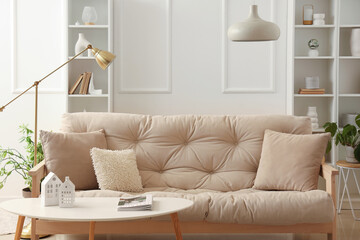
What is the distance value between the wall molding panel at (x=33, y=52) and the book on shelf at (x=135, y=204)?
222 cm

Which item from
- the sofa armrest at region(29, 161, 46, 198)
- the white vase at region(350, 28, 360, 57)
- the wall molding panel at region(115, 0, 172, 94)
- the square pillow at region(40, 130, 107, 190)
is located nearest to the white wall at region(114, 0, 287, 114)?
the wall molding panel at region(115, 0, 172, 94)

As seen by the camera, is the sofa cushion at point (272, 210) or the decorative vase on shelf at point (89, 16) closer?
the sofa cushion at point (272, 210)

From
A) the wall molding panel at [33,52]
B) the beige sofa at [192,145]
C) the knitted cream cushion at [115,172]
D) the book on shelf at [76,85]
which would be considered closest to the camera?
the knitted cream cushion at [115,172]

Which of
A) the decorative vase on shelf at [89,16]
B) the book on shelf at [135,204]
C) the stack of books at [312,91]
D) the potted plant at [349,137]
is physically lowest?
the book on shelf at [135,204]

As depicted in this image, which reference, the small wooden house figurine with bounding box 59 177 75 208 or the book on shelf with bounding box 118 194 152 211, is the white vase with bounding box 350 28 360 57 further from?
the small wooden house figurine with bounding box 59 177 75 208

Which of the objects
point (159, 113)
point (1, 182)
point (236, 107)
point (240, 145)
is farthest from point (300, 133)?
point (1, 182)

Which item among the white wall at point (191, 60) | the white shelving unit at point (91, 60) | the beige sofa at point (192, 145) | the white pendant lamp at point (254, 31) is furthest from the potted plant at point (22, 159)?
the white pendant lamp at point (254, 31)

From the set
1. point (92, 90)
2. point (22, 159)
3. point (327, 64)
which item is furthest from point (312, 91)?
point (22, 159)

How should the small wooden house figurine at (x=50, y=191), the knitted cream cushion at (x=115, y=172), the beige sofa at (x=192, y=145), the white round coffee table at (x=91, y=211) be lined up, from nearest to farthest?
1. the white round coffee table at (x=91, y=211)
2. the small wooden house figurine at (x=50, y=191)
3. the knitted cream cushion at (x=115, y=172)
4. the beige sofa at (x=192, y=145)

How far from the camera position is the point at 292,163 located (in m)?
4.10

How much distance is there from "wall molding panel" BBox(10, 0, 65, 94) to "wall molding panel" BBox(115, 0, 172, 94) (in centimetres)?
59

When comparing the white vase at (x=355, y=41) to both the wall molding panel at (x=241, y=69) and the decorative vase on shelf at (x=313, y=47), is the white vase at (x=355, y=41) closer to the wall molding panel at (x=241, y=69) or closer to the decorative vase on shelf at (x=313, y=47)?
the decorative vase on shelf at (x=313, y=47)

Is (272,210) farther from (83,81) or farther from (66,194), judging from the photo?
(83,81)

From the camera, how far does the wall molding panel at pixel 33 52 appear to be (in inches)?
202
